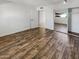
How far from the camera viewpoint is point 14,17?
7.18 metres

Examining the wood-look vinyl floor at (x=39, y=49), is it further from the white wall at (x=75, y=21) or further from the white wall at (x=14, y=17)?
the white wall at (x=75, y=21)

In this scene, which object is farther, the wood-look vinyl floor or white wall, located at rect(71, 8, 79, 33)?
white wall, located at rect(71, 8, 79, 33)

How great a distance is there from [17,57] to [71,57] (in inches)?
76.4

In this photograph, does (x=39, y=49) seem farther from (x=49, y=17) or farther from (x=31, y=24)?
(x=31, y=24)

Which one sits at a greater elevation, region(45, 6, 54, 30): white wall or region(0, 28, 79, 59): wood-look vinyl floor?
region(45, 6, 54, 30): white wall

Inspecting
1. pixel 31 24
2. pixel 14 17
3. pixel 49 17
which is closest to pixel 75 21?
pixel 49 17

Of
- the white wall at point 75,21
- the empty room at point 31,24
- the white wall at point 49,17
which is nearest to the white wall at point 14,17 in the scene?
the empty room at point 31,24

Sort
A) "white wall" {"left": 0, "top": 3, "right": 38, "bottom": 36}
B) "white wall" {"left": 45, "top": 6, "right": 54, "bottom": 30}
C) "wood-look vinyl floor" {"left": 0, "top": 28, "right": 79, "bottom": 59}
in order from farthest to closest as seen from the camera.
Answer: "white wall" {"left": 45, "top": 6, "right": 54, "bottom": 30} → "white wall" {"left": 0, "top": 3, "right": 38, "bottom": 36} → "wood-look vinyl floor" {"left": 0, "top": 28, "right": 79, "bottom": 59}

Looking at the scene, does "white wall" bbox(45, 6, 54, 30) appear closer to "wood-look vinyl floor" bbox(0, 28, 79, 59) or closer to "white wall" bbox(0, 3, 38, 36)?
"white wall" bbox(0, 3, 38, 36)

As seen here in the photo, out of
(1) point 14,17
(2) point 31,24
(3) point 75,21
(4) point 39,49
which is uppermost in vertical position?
(1) point 14,17

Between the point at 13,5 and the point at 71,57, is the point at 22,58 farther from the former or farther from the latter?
the point at 13,5

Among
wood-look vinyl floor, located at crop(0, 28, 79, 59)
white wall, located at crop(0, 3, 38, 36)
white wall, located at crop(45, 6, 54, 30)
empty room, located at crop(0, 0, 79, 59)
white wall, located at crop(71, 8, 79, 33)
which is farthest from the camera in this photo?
white wall, located at crop(45, 6, 54, 30)

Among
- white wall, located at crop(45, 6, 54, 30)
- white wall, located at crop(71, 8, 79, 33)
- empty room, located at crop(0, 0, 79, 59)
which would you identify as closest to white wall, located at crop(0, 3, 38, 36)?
empty room, located at crop(0, 0, 79, 59)

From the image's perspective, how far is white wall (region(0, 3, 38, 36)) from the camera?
615 centimetres
